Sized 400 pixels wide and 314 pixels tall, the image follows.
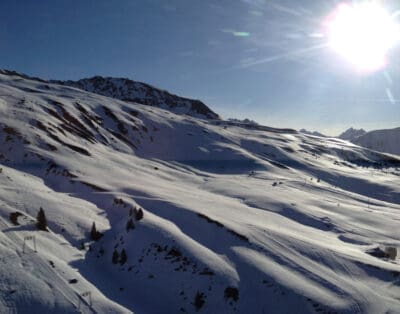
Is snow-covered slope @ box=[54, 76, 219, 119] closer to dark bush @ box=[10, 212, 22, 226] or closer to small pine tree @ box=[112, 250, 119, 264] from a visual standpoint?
dark bush @ box=[10, 212, 22, 226]

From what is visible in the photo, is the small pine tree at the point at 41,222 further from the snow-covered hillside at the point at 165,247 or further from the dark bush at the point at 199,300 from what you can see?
the dark bush at the point at 199,300

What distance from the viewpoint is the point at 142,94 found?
6422 inches

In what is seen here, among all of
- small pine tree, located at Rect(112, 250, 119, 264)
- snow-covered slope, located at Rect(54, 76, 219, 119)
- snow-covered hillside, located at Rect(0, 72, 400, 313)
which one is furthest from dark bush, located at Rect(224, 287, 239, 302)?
snow-covered slope, located at Rect(54, 76, 219, 119)

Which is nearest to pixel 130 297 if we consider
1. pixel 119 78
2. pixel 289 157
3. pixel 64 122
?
pixel 64 122

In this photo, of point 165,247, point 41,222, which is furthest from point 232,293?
point 41,222

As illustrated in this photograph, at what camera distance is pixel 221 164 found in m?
57.2

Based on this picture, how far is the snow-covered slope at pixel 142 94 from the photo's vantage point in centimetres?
15525

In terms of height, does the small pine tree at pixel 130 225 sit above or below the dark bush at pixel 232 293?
above

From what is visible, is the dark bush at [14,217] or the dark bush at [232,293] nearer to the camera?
the dark bush at [232,293]

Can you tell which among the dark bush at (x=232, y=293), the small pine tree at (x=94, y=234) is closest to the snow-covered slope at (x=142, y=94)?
the small pine tree at (x=94, y=234)

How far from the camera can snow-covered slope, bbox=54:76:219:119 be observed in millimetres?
155250

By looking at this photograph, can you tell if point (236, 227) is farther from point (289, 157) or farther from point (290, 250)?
point (289, 157)

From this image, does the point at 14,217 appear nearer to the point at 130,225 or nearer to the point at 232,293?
the point at 130,225

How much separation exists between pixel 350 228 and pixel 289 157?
48.7 metres
